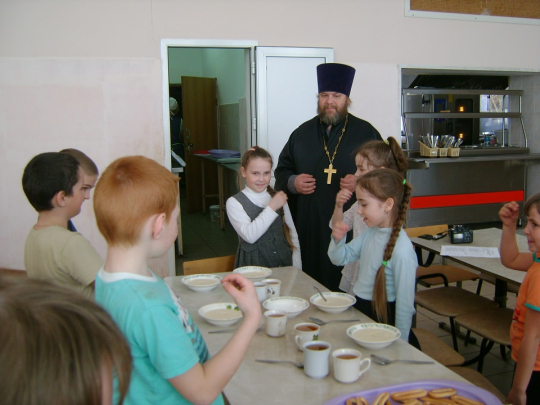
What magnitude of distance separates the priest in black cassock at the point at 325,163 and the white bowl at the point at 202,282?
1164mm

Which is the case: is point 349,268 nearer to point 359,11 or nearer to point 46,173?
point 46,173

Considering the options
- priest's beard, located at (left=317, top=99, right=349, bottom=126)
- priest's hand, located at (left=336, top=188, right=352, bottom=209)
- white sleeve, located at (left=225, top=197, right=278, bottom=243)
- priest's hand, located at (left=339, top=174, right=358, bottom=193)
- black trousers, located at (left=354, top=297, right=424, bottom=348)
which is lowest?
black trousers, located at (left=354, top=297, right=424, bottom=348)

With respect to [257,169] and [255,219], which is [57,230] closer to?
[255,219]

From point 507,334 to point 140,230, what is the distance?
213cm

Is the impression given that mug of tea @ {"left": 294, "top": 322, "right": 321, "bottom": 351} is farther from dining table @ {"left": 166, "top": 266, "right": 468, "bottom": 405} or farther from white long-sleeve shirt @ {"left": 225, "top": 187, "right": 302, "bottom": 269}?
white long-sleeve shirt @ {"left": 225, "top": 187, "right": 302, "bottom": 269}

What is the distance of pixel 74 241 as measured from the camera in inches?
75.8

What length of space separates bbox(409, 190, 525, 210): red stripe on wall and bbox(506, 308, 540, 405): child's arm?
477cm

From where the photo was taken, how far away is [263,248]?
3068 mm

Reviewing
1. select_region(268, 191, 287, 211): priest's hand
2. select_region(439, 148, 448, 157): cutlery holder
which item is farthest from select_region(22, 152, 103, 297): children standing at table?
select_region(439, 148, 448, 157): cutlery holder

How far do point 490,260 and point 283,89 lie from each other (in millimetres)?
2893

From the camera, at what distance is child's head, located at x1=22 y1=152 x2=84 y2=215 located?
201 cm

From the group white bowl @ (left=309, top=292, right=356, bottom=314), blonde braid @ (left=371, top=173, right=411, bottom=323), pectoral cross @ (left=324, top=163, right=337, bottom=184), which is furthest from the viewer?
pectoral cross @ (left=324, top=163, right=337, bottom=184)

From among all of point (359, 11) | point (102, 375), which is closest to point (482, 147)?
point (359, 11)

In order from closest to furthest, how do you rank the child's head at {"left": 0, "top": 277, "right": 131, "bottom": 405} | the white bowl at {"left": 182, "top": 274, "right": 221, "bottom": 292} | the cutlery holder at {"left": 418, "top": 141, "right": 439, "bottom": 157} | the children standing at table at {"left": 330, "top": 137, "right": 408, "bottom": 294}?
the child's head at {"left": 0, "top": 277, "right": 131, "bottom": 405} → the white bowl at {"left": 182, "top": 274, "right": 221, "bottom": 292} → the children standing at table at {"left": 330, "top": 137, "right": 408, "bottom": 294} → the cutlery holder at {"left": 418, "top": 141, "right": 439, "bottom": 157}
